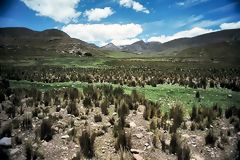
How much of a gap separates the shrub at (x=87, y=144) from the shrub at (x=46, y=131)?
122 cm

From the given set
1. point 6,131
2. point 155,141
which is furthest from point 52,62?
point 155,141

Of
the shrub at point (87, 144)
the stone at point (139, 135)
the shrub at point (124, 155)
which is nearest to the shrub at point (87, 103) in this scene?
the shrub at point (87, 144)

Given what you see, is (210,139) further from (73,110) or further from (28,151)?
(28,151)

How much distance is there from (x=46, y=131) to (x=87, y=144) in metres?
1.79

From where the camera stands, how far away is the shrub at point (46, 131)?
8.63m

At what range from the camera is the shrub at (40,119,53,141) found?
340 inches

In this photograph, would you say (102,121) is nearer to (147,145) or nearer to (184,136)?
(147,145)

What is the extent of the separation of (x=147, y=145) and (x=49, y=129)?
3.53 metres

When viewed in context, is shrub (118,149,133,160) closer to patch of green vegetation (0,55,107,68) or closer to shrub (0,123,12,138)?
shrub (0,123,12,138)

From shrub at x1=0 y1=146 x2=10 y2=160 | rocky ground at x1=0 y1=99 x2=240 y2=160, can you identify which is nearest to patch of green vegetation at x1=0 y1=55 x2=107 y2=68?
rocky ground at x1=0 y1=99 x2=240 y2=160

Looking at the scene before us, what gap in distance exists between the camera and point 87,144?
802 cm

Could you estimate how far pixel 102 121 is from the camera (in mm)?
10344

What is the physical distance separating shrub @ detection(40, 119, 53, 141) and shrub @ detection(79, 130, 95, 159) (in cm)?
122

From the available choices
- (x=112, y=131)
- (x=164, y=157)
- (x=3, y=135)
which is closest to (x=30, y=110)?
(x=3, y=135)
